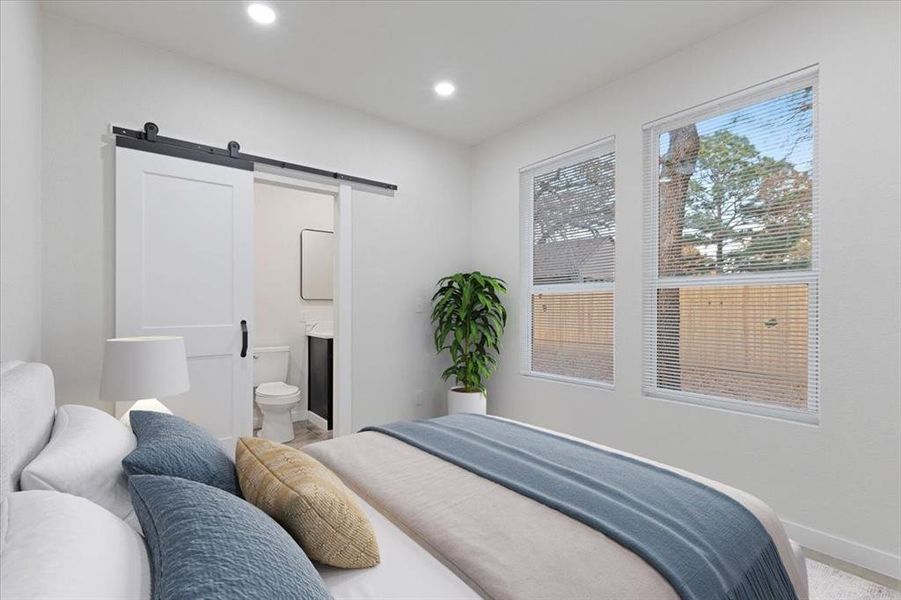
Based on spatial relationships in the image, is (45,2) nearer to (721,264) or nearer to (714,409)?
(721,264)

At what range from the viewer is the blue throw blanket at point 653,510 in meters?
1.08

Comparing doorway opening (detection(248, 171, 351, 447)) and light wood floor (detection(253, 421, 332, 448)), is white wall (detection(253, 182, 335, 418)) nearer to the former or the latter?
doorway opening (detection(248, 171, 351, 447))

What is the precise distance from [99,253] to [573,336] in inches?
127

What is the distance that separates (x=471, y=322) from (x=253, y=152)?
209 centimetres

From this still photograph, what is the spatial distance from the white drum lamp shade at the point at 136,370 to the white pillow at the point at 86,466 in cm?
75

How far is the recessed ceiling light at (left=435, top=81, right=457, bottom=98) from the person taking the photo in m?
3.24

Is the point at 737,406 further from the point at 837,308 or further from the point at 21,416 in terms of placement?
the point at 21,416

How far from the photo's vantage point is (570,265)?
3.62 meters

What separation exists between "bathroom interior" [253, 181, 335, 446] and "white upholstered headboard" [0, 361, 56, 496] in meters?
2.79

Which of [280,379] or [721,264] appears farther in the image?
[280,379]

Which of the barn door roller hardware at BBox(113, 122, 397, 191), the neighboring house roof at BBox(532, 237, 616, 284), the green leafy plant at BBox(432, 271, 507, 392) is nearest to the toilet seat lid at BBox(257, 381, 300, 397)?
the green leafy plant at BBox(432, 271, 507, 392)

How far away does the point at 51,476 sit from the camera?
1039mm

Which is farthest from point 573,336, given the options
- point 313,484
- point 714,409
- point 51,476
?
point 51,476

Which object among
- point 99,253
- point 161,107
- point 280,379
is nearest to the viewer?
point 99,253
